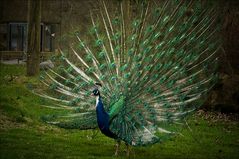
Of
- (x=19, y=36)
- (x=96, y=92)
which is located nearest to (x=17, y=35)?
(x=19, y=36)

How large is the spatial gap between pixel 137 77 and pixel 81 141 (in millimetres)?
2297

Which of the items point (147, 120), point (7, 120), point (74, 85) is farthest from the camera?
point (7, 120)

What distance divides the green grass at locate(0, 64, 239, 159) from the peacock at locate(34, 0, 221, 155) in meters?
0.54

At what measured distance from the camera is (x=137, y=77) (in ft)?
27.0

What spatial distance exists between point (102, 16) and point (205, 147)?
3402 millimetres

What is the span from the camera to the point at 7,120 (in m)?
11.1

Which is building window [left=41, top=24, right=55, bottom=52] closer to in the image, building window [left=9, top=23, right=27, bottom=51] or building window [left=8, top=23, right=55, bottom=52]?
building window [left=8, top=23, right=55, bottom=52]

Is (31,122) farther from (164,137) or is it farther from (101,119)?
(164,137)

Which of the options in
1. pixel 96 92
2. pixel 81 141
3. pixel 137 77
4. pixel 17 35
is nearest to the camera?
pixel 96 92

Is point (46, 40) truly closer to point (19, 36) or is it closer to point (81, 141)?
point (19, 36)

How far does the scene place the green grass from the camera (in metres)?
8.47

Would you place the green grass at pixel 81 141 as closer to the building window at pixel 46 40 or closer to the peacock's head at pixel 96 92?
the peacock's head at pixel 96 92

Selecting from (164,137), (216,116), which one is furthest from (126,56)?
(216,116)

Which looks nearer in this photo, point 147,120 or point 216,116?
point 147,120
